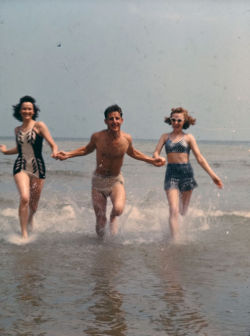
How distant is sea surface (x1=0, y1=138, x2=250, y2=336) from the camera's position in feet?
13.4

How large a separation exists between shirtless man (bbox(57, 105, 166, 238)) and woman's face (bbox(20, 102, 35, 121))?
2.40 ft

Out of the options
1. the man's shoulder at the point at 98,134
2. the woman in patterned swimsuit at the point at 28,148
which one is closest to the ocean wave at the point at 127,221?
the woman in patterned swimsuit at the point at 28,148

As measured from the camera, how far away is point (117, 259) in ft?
21.0

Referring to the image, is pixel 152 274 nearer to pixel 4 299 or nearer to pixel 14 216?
pixel 4 299

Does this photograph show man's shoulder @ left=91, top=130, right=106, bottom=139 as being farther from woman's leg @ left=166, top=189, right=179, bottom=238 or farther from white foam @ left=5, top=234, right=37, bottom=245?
white foam @ left=5, top=234, right=37, bottom=245

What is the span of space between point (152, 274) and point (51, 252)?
1544 mm

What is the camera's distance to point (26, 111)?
296 inches

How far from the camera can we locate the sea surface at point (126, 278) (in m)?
4.10

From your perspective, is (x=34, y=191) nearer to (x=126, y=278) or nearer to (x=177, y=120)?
(x=177, y=120)

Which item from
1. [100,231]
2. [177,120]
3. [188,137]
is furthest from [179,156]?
[100,231]

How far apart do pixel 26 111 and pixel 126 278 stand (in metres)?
2.99

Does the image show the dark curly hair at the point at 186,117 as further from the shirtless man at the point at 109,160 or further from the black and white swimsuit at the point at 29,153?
the black and white swimsuit at the point at 29,153

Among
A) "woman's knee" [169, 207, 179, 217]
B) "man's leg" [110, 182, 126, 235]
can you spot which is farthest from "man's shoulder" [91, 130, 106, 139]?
"woman's knee" [169, 207, 179, 217]

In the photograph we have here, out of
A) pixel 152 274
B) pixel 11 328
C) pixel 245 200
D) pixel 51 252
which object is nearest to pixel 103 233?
pixel 51 252
